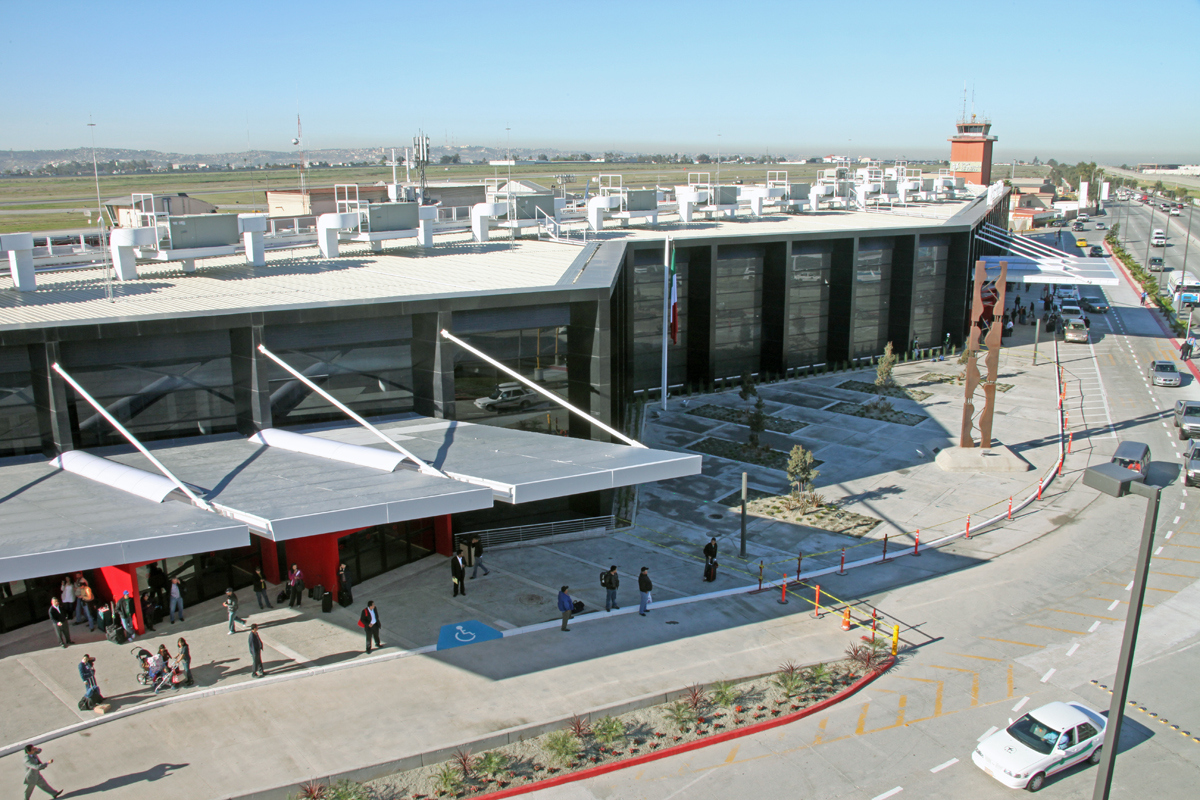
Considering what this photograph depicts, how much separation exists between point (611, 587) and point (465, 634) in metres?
3.77

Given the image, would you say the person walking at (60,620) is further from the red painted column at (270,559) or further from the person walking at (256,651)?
the person walking at (256,651)

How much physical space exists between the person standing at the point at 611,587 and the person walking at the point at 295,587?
7.58 m

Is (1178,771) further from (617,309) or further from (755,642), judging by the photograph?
(617,309)

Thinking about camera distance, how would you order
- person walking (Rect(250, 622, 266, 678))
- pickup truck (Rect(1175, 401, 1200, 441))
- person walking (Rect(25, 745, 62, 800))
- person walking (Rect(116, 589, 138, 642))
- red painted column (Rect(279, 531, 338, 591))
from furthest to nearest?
pickup truck (Rect(1175, 401, 1200, 441))
red painted column (Rect(279, 531, 338, 591))
person walking (Rect(116, 589, 138, 642))
person walking (Rect(250, 622, 266, 678))
person walking (Rect(25, 745, 62, 800))

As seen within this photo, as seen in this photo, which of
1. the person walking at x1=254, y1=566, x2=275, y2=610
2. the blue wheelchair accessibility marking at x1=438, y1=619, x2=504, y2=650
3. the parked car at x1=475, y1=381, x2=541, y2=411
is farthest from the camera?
the parked car at x1=475, y1=381, x2=541, y2=411

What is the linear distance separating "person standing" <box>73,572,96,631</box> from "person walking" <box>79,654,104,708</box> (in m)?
3.83

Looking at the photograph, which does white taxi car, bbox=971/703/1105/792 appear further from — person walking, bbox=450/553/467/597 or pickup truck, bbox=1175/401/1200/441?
pickup truck, bbox=1175/401/1200/441

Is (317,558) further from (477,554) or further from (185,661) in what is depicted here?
(185,661)

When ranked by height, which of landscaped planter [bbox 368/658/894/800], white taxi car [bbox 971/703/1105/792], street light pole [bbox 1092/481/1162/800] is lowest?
landscaped planter [bbox 368/658/894/800]

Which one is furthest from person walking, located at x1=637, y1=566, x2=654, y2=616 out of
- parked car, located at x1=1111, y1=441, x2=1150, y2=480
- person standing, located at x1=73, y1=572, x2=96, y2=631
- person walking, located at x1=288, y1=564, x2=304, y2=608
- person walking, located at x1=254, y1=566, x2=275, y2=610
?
parked car, located at x1=1111, y1=441, x2=1150, y2=480

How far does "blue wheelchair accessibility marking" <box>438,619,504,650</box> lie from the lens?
70.4ft

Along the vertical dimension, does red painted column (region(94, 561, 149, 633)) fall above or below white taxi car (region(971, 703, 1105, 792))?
above

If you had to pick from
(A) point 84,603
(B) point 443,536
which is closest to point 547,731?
(B) point 443,536

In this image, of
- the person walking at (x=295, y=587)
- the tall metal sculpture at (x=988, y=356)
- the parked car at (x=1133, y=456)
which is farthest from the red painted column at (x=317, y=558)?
the parked car at (x=1133, y=456)
